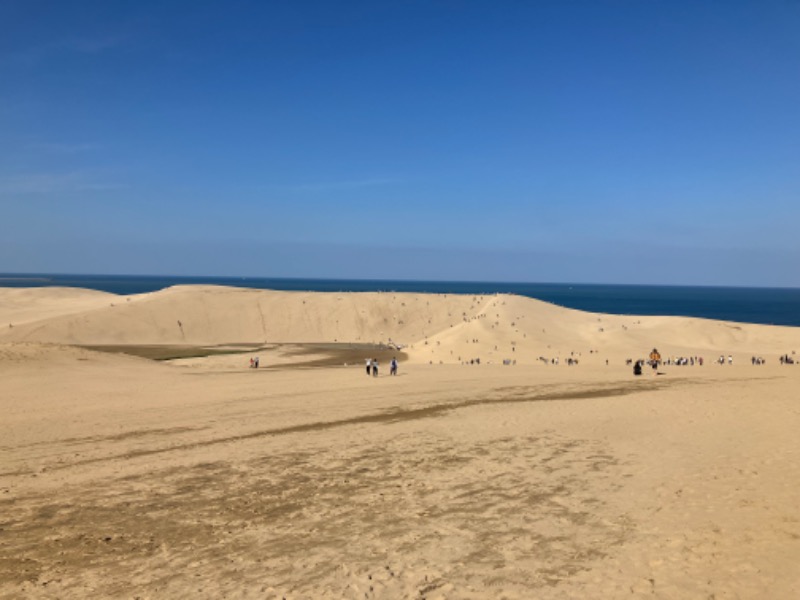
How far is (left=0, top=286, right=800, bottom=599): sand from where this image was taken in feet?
25.1

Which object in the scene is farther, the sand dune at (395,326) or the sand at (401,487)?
the sand dune at (395,326)

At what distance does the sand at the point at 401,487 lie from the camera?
7.66 m

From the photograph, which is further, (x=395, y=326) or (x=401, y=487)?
(x=395, y=326)

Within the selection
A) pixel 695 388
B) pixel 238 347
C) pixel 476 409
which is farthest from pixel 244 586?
pixel 238 347

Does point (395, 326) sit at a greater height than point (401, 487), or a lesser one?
lesser

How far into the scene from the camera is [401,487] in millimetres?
11508

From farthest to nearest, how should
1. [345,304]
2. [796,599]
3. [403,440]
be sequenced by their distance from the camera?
[345,304] → [403,440] → [796,599]

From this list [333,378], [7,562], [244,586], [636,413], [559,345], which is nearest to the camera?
[244,586]

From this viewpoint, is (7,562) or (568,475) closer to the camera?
(7,562)

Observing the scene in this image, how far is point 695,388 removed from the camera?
82.6 ft

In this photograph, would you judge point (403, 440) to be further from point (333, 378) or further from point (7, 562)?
point (333, 378)

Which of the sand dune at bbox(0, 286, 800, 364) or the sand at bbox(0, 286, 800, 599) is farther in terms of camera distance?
the sand dune at bbox(0, 286, 800, 364)

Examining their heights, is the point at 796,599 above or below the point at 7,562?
above

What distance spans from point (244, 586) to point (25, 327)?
72.8 metres
